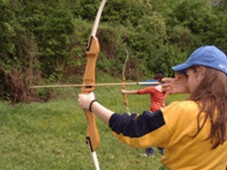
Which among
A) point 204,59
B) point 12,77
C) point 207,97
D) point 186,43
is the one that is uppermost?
point 204,59

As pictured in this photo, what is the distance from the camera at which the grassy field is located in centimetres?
507

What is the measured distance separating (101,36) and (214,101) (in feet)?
36.7

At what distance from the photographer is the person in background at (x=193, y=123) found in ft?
6.11

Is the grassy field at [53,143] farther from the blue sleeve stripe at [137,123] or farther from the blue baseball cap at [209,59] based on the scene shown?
the blue baseball cap at [209,59]

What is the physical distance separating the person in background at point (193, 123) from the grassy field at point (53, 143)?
302cm

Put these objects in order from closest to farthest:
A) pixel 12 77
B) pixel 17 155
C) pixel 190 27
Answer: pixel 17 155, pixel 12 77, pixel 190 27

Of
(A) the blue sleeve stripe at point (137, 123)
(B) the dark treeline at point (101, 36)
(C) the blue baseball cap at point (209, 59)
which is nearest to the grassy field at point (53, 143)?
(B) the dark treeline at point (101, 36)

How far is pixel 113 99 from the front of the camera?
32.0 feet

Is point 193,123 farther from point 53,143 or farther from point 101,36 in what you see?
point 101,36

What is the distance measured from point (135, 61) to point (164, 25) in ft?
7.00

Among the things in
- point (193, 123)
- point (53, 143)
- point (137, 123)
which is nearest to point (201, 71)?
point (193, 123)

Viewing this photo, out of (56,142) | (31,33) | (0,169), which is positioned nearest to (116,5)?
(31,33)

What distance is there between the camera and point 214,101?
74.4 inches

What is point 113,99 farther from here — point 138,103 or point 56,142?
point 56,142
